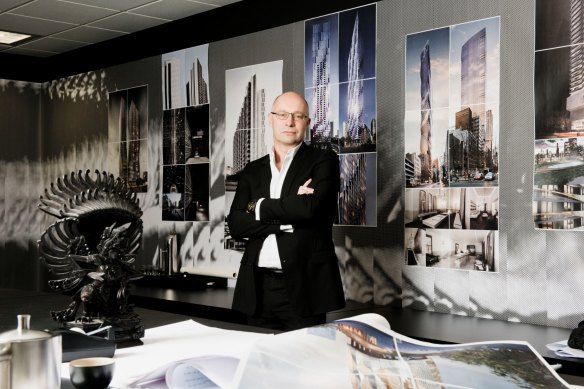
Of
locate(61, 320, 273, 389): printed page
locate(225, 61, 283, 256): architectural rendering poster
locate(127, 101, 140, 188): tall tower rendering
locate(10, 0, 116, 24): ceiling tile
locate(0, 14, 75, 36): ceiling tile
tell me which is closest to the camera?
locate(61, 320, 273, 389): printed page

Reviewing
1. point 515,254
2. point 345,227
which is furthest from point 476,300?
point 345,227

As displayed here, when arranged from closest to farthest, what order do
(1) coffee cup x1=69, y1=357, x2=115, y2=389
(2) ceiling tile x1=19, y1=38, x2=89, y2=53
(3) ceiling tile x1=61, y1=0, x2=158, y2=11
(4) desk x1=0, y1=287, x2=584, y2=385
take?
1. (1) coffee cup x1=69, y1=357, x2=115, y2=389
2. (4) desk x1=0, y1=287, x2=584, y2=385
3. (3) ceiling tile x1=61, y1=0, x2=158, y2=11
4. (2) ceiling tile x1=19, y1=38, x2=89, y2=53

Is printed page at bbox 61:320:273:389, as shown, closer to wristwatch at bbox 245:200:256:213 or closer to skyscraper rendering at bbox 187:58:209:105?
wristwatch at bbox 245:200:256:213

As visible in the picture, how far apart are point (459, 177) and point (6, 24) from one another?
13.4ft

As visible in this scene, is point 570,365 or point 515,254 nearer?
point 570,365

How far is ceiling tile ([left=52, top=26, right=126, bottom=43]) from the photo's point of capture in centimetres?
600

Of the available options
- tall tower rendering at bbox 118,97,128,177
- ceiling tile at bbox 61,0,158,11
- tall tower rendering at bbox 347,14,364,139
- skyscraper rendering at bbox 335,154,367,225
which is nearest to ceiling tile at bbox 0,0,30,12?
ceiling tile at bbox 61,0,158,11

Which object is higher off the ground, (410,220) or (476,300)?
(410,220)

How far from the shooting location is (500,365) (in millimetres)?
984

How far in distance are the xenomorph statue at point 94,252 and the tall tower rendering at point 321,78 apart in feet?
9.25

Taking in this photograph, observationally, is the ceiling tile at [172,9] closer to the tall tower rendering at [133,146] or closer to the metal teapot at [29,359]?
the tall tower rendering at [133,146]

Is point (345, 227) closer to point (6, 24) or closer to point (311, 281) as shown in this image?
point (311, 281)

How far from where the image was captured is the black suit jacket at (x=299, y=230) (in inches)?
115

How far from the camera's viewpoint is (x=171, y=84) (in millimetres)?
5801
